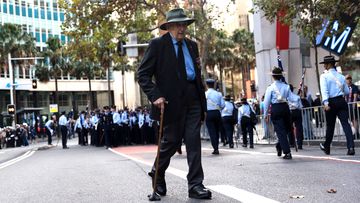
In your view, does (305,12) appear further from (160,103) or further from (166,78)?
(160,103)

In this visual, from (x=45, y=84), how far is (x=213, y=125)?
57.5 meters

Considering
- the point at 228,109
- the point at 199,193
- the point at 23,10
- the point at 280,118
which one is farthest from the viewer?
the point at 23,10

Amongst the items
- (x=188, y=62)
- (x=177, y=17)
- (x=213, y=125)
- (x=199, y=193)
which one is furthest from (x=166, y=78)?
(x=213, y=125)

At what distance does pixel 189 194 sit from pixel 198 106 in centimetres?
95

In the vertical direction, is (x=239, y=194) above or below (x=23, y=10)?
below

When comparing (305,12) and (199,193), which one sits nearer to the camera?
(199,193)

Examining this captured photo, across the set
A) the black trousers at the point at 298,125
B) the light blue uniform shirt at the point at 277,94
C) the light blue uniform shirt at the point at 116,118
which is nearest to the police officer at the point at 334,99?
the light blue uniform shirt at the point at 277,94

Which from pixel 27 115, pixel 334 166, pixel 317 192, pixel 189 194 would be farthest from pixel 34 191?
pixel 27 115

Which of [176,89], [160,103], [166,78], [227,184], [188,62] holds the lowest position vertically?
[227,184]

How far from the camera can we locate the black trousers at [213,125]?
1376 centimetres

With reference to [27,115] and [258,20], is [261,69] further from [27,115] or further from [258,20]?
[27,115]

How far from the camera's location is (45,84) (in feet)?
226

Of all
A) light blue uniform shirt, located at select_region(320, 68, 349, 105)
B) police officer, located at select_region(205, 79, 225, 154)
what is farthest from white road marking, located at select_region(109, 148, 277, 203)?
police officer, located at select_region(205, 79, 225, 154)

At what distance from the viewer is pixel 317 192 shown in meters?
6.05
